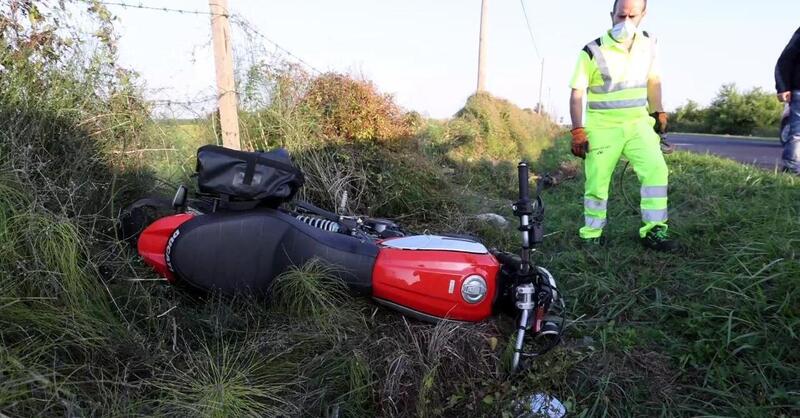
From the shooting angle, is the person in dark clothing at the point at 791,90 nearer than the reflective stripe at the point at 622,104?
No

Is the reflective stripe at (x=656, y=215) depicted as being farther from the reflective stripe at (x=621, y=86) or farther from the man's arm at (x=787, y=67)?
the man's arm at (x=787, y=67)

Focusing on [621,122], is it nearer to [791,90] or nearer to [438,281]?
[438,281]

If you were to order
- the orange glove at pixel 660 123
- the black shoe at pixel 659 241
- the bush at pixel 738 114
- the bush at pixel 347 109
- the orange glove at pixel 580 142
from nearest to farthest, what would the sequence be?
the black shoe at pixel 659 241, the orange glove at pixel 580 142, the orange glove at pixel 660 123, the bush at pixel 347 109, the bush at pixel 738 114

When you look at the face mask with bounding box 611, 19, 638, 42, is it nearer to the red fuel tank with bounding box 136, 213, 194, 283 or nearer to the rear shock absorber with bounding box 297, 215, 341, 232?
the rear shock absorber with bounding box 297, 215, 341, 232

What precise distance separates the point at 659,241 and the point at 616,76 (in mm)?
1254

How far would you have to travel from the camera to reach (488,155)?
9227mm

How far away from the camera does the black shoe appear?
10.4 feet

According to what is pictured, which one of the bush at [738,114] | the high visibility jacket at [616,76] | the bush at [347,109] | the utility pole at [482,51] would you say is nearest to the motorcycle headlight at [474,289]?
the high visibility jacket at [616,76]

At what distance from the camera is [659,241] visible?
3219 mm

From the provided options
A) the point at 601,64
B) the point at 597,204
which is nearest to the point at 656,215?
the point at 597,204

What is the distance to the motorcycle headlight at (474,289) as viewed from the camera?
2.03 metres

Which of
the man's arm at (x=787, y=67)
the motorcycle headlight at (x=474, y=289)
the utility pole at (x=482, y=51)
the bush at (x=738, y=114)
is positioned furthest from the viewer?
the bush at (x=738, y=114)

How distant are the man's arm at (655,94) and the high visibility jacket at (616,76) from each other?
209 mm

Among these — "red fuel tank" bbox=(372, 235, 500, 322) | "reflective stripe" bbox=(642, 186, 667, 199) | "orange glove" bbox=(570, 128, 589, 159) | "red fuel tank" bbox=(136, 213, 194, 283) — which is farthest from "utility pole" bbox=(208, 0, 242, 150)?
"reflective stripe" bbox=(642, 186, 667, 199)
